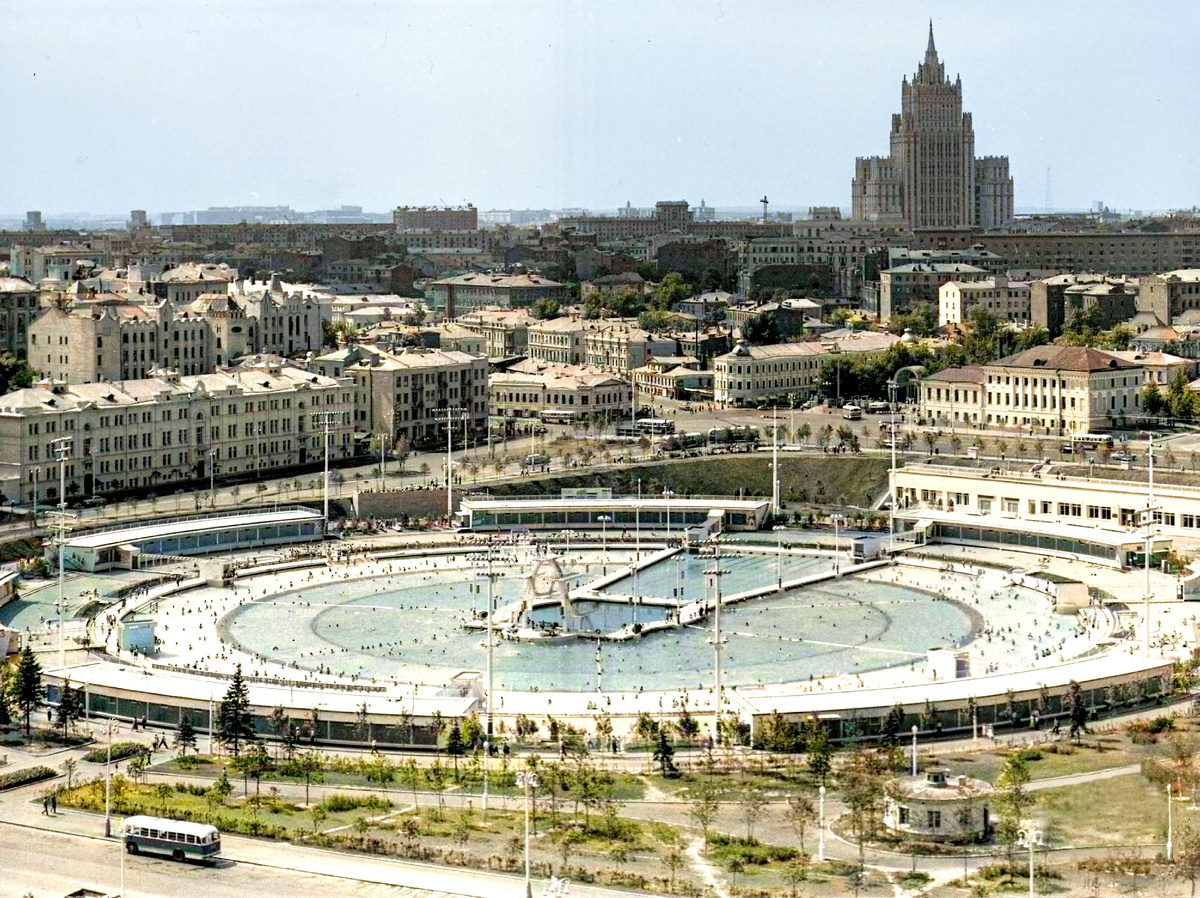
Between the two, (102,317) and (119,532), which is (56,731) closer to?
(119,532)

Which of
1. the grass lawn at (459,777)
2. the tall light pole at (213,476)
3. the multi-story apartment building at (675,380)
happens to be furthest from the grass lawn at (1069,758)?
the multi-story apartment building at (675,380)

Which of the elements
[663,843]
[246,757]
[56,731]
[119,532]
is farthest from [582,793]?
[119,532]

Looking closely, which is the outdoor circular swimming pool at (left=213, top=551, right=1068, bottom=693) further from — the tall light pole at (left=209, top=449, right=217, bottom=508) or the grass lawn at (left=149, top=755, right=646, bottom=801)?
the tall light pole at (left=209, top=449, right=217, bottom=508)

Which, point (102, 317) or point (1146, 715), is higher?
point (102, 317)

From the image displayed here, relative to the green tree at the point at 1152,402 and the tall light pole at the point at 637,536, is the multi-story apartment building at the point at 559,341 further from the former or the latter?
the tall light pole at the point at 637,536

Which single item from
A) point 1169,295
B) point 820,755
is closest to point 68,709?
point 820,755

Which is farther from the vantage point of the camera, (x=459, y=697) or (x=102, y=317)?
(x=102, y=317)

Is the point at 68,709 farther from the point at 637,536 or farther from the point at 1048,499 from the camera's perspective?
the point at 1048,499

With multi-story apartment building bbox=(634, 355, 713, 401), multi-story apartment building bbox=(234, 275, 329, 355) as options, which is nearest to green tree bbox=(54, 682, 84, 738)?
multi-story apartment building bbox=(234, 275, 329, 355)
